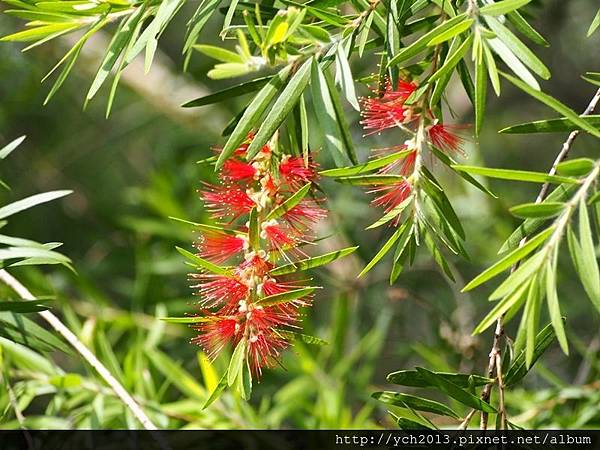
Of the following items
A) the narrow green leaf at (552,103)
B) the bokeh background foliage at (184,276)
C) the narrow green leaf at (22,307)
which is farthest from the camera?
the bokeh background foliage at (184,276)

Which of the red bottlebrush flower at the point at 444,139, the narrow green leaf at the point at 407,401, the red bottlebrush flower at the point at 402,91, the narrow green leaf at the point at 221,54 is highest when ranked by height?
the narrow green leaf at the point at 221,54

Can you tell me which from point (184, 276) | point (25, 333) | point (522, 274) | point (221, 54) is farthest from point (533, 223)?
point (184, 276)

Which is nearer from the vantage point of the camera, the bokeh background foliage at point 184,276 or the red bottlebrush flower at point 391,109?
the red bottlebrush flower at point 391,109

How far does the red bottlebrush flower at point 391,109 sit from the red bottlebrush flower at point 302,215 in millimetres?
Result: 82

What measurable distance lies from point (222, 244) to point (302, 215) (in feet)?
0.24

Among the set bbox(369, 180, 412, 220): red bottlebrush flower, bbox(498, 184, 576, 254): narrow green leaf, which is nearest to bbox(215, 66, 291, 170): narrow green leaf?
bbox(369, 180, 412, 220): red bottlebrush flower

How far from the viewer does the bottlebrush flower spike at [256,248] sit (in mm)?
625

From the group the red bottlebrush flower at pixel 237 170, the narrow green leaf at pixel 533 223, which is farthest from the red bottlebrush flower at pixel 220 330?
the narrow green leaf at pixel 533 223

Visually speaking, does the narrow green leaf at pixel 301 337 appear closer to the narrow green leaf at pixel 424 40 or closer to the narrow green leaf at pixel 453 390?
the narrow green leaf at pixel 453 390

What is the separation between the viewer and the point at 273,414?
1.27m

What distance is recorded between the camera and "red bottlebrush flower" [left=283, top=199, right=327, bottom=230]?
663 millimetres

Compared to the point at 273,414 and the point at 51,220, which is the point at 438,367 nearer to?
the point at 273,414

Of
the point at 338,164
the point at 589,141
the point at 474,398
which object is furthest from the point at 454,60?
the point at 589,141

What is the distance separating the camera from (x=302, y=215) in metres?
0.67
